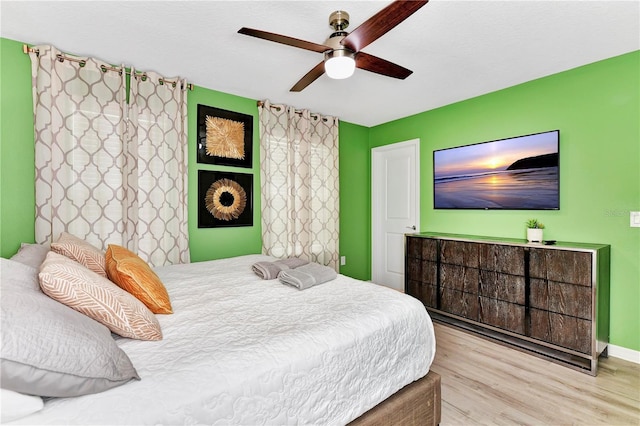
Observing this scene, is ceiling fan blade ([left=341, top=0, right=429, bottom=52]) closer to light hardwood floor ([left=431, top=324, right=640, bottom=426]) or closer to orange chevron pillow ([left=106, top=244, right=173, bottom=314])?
orange chevron pillow ([left=106, top=244, right=173, bottom=314])

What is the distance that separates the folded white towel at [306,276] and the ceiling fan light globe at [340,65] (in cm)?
131

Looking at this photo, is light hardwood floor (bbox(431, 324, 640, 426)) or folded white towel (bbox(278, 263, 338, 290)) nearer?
light hardwood floor (bbox(431, 324, 640, 426))

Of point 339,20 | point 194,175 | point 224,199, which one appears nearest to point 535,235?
point 339,20

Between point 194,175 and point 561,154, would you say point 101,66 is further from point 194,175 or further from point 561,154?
point 561,154

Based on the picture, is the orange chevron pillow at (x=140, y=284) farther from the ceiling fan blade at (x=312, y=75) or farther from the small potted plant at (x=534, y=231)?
the small potted plant at (x=534, y=231)

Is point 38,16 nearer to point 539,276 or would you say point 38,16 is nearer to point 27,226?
point 27,226

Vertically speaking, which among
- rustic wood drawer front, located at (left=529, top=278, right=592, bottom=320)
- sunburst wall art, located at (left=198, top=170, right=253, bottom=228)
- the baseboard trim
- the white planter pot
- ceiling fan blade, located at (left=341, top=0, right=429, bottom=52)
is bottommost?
the baseboard trim

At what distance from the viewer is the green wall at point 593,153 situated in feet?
8.23

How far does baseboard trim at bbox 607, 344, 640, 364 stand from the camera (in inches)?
97.6

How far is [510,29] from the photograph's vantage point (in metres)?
2.20

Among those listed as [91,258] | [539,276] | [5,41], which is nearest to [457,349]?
[539,276]

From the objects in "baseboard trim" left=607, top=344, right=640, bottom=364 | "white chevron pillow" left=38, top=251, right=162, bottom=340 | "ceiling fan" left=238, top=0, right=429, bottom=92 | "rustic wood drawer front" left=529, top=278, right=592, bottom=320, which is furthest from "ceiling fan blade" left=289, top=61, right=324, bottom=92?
"baseboard trim" left=607, top=344, right=640, bottom=364

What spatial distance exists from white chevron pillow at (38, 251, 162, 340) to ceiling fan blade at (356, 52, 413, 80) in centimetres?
190

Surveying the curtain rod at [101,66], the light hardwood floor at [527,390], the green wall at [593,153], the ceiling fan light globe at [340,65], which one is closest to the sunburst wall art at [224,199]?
the curtain rod at [101,66]
